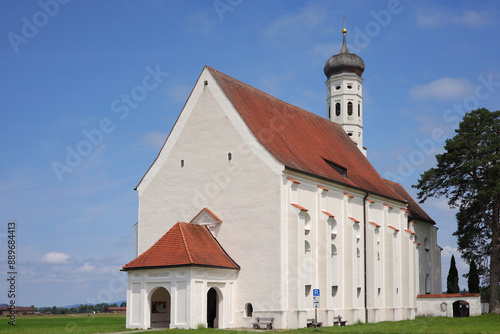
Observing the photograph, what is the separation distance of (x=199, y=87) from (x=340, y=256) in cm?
1185

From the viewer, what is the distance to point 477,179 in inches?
1656

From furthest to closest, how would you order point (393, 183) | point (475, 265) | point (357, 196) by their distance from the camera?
point (393, 183)
point (475, 265)
point (357, 196)

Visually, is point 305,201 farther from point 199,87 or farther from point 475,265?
point 475,265

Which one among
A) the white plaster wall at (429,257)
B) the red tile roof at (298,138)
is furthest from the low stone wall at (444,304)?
the red tile roof at (298,138)

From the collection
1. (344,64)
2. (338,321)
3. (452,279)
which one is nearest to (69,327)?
(338,321)

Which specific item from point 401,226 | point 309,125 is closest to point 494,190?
point 401,226

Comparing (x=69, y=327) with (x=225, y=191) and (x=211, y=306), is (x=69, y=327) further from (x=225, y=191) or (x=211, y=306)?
(x=225, y=191)

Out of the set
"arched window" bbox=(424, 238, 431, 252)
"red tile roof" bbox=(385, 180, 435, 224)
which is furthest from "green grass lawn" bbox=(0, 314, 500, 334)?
"red tile roof" bbox=(385, 180, 435, 224)

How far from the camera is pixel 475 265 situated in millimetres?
48000

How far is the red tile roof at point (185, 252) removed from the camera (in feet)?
88.5

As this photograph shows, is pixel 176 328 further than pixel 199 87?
No

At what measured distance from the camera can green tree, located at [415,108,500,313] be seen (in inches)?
1606

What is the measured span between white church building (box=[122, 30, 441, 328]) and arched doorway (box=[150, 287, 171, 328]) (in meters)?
0.05

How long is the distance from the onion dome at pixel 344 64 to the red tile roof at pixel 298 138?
6.50 metres
